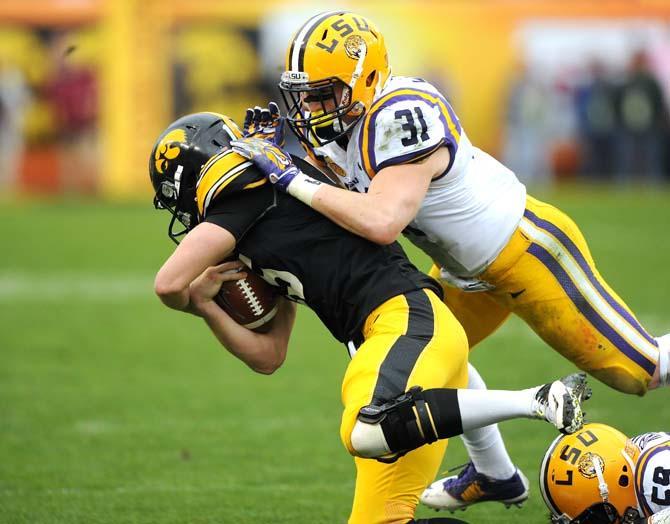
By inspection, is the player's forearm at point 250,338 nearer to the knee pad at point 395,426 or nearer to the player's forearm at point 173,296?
the player's forearm at point 173,296

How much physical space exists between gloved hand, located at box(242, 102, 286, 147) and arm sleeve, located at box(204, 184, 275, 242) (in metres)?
0.30

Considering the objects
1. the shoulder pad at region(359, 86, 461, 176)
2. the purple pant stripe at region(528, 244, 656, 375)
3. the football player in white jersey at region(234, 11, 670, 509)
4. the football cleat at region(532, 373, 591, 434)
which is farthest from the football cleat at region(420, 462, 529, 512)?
the shoulder pad at region(359, 86, 461, 176)

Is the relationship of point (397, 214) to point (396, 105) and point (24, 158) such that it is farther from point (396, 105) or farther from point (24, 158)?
point (24, 158)

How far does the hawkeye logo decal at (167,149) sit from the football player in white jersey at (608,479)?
171 centimetres

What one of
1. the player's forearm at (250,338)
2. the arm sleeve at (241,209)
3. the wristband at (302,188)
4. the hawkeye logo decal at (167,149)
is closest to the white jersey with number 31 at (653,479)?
the player's forearm at (250,338)

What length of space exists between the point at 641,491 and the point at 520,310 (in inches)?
33.1

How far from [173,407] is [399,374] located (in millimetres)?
3039

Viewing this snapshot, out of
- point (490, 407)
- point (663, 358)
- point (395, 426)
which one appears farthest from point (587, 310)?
point (395, 426)

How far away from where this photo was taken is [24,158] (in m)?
16.7

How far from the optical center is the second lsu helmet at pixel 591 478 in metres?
3.88

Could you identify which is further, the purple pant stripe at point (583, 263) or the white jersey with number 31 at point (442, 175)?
the purple pant stripe at point (583, 263)

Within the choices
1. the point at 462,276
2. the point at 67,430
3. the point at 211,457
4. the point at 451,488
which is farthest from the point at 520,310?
the point at 67,430

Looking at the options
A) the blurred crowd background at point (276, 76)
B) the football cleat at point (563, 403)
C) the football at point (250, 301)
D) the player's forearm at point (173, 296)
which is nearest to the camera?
the football cleat at point (563, 403)

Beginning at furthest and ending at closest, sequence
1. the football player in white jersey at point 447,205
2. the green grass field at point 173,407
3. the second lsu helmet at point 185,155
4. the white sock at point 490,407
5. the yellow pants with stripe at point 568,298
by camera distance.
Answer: the green grass field at point 173,407, the yellow pants with stripe at point 568,298, the second lsu helmet at point 185,155, the football player in white jersey at point 447,205, the white sock at point 490,407
